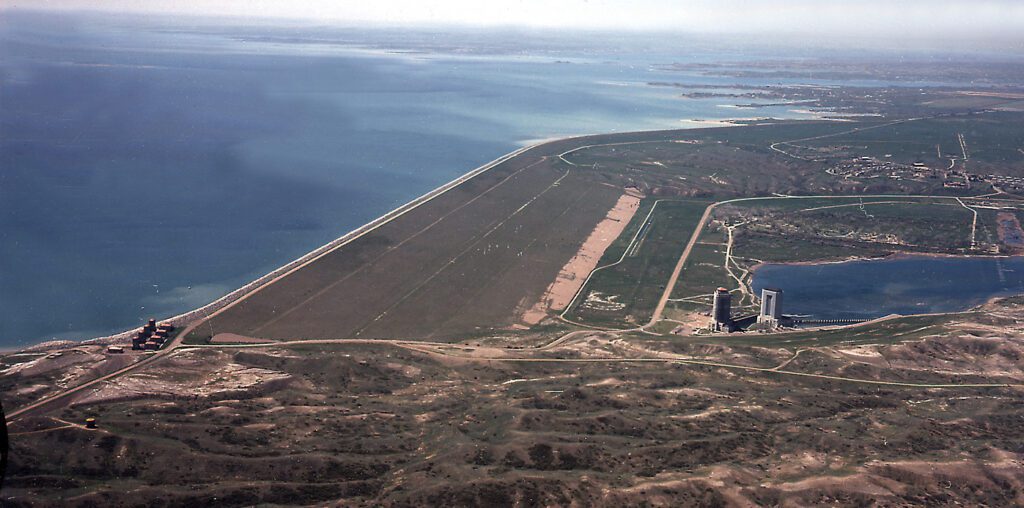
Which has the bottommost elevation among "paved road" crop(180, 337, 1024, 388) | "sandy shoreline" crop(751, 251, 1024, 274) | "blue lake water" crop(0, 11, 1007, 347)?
"paved road" crop(180, 337, 1024, 388)

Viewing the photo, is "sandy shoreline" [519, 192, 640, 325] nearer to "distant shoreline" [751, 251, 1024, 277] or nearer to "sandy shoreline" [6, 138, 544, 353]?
"distant shoreline" [751, 251, 1024, 277]

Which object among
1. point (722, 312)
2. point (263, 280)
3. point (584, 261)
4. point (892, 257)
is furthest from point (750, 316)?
point (263, 280)

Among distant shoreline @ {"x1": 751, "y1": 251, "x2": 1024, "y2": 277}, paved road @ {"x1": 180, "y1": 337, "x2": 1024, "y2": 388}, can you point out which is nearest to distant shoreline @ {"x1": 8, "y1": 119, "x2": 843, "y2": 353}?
Result: paved road @ {"x1": 180, "y1": 337, "x2": 1024, "y2": 388}

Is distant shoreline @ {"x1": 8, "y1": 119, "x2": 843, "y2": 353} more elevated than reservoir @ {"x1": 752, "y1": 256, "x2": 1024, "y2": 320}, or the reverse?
distant shoreline @ {"x1": 8, "y1": 119, "x2": 843, "y2": 353}

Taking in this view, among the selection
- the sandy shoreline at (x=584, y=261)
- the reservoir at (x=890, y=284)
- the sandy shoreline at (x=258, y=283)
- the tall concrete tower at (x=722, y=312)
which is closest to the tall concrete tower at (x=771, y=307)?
the tall concrete tower at (x=722, y=312)

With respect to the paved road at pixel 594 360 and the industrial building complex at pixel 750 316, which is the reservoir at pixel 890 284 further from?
the paved road at pixel 594 360

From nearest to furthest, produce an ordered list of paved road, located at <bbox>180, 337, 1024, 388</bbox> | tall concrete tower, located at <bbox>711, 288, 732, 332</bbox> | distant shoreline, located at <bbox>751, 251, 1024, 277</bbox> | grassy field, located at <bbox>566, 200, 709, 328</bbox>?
paved road, located at <bbox>180, 337, 1024, 388</bbox>
tall concrete tower, located at <bbox>711, 288, 732, 332</bbox>
grassy field, located at <bbox>566, 200, 709, 328</bbox>
distant shoreline, located at <bbox>751, 251, 1024, 277</bbox>

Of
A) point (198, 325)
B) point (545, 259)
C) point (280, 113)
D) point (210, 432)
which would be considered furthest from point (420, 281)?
point (280, 113)
